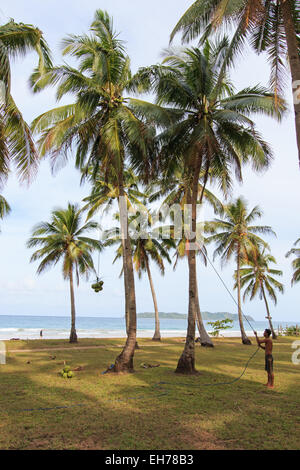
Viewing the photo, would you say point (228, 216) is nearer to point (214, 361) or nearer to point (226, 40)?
point (214, 361)

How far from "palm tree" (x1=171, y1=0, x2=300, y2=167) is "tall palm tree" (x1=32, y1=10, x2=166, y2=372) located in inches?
135

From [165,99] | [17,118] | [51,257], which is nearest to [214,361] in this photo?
[165,99]

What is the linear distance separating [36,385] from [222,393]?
480 cm

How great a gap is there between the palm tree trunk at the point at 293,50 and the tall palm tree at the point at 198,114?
378cm

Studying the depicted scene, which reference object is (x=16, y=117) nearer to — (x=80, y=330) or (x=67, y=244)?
(x=67, y=244)

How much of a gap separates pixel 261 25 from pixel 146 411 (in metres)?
8.95

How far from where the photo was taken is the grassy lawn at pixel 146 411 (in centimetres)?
521

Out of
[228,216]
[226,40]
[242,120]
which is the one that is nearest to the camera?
[242,120]

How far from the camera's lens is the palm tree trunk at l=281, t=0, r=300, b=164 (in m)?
7.06

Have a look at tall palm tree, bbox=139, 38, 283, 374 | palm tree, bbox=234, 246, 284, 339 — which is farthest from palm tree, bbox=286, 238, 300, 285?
tall palm tree, bbox=139, 38, 283, 374

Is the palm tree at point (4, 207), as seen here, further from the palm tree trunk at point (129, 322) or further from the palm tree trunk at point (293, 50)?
the palm tree trunk at point (293, 50)

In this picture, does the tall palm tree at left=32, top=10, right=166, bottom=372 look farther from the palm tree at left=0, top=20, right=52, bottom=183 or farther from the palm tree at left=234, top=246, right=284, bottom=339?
the palm tree at left=234, top=246, right=284, bottom=339

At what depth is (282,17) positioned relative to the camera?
8.11 metres
